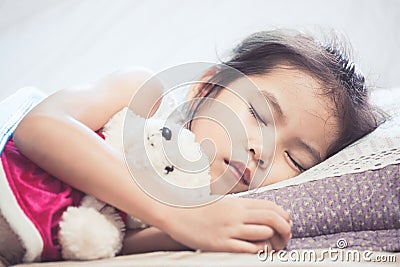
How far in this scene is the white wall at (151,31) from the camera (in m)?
1.74

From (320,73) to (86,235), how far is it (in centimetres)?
55

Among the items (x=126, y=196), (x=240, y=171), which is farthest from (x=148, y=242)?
(x=240, y=171)

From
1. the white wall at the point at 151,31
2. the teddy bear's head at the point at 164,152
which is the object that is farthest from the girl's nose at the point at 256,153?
the white wall at the point at 151,31

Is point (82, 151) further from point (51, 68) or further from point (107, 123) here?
point (51, 68)

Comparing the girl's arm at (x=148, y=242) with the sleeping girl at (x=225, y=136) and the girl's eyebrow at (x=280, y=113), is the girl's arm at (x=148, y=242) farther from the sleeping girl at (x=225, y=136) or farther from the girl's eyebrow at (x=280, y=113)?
the girl's eyebrow at (x=280, y=113)

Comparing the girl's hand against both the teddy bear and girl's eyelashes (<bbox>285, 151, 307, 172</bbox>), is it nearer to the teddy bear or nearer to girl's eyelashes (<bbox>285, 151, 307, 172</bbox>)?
the teddy bear

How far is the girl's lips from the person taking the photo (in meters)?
0.96

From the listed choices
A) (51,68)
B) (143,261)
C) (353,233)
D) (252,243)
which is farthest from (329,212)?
(51,68)

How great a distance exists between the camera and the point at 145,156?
2.72ft

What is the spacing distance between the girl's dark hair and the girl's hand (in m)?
0.32

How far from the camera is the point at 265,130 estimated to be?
1.00m

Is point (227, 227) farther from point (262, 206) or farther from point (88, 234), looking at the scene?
point (88, 234)

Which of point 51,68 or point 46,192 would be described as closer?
point 46,192

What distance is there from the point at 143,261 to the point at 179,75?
0.62 meters
